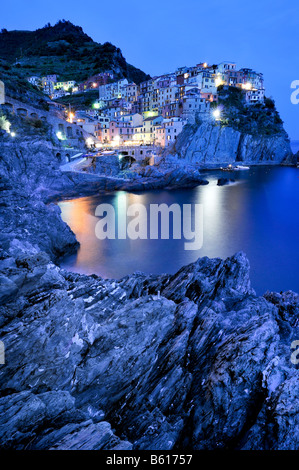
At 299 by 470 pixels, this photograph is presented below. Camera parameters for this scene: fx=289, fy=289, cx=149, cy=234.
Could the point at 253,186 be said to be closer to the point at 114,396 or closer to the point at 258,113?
the point at 258,113

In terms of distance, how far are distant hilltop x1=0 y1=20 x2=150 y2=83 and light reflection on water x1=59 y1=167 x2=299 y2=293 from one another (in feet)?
259

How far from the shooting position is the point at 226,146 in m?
73.4

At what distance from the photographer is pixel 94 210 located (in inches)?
1353

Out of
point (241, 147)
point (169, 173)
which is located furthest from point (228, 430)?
point (241, 147)

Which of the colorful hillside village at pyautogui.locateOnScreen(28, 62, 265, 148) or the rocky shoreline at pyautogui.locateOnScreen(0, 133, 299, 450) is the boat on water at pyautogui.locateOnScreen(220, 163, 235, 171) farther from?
the rocky shoreline at pyautogui.locateOnScreen(0, 133, 299, 450)

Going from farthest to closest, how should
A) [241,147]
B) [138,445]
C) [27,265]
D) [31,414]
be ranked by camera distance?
[241,147], [27,265], [138,445], [31,414]

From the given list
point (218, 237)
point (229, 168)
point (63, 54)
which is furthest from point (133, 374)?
point (63, 54)

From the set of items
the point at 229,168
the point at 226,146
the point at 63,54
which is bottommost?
the point at 229,168

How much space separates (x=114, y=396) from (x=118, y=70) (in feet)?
386

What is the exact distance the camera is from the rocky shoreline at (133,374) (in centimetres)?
518

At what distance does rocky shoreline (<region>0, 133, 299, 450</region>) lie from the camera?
5.18 metres

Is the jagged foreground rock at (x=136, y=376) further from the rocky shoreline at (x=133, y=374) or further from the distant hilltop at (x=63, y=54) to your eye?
the distant hilltop at (x=63, y=54)

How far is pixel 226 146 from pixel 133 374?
74.2 meters

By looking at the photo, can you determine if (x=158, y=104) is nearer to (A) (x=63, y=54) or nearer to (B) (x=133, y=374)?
(B) (x=133, y=374)
